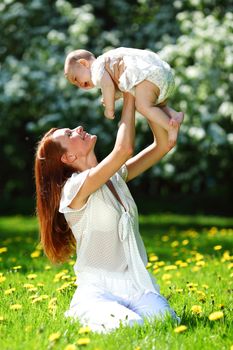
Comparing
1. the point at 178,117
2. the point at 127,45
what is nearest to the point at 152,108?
the point at 178,117

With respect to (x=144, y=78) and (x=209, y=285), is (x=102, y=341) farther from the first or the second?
(x=209, y=285)

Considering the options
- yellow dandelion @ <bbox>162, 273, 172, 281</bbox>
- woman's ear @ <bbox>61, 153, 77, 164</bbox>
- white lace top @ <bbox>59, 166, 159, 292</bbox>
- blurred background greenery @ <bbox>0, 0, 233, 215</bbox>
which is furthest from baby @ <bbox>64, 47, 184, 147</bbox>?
blurred background greenery @ <bbox>0, 0, 233, 215</bbox>

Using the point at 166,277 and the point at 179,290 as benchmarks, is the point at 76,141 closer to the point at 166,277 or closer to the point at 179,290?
the point at 179,290

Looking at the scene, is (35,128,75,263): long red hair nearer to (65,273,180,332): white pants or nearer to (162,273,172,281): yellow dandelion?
(65,273,180,332): white pants

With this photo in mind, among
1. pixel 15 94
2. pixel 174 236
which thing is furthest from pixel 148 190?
pixel 174 236

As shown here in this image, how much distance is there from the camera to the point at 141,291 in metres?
4.23

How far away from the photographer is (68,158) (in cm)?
438

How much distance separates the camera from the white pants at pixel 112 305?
12.8ft

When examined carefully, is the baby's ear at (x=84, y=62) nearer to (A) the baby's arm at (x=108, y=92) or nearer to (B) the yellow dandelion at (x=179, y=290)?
(A) the baby's arm at (x=108, y=92)

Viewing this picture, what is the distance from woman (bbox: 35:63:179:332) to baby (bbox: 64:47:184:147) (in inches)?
3.0

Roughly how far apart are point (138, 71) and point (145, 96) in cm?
14

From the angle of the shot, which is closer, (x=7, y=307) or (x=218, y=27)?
(x=7, y=307)

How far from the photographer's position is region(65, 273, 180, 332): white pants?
3910 mm

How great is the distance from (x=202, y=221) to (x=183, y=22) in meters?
3.98
